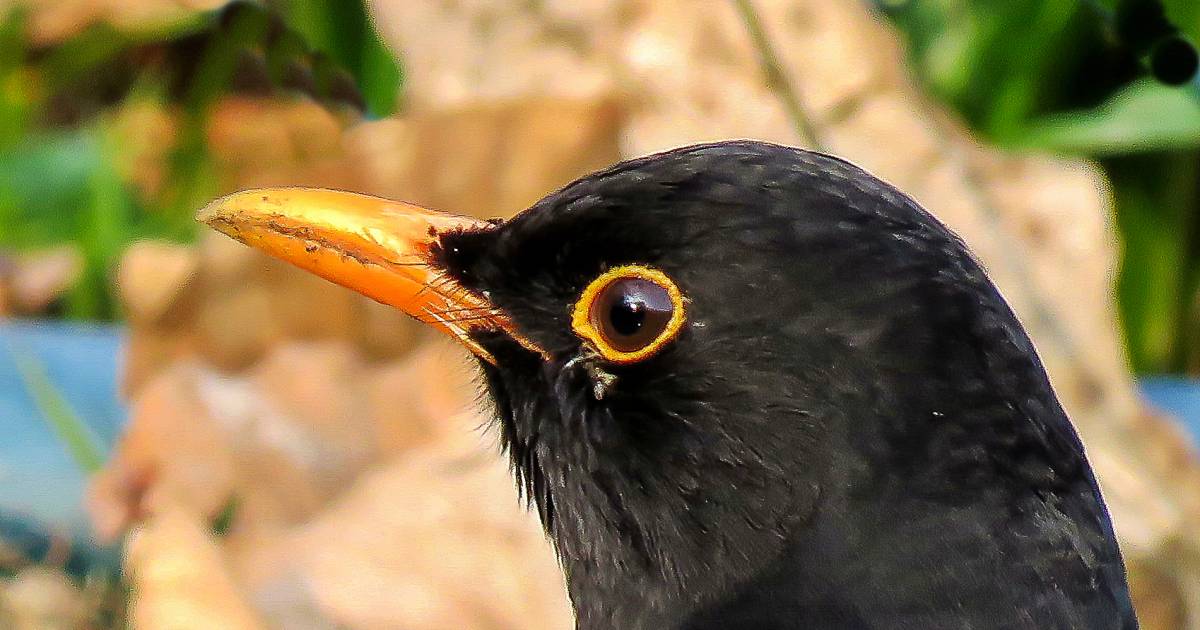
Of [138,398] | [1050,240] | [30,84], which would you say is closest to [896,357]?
[1050,240]

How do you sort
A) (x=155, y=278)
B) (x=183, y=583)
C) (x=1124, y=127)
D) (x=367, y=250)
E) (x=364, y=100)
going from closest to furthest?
(x=367, y=250)
(x=183, y=583)
(x=364, y=100)
(x=155, y=278)
(x=1124, y=127)

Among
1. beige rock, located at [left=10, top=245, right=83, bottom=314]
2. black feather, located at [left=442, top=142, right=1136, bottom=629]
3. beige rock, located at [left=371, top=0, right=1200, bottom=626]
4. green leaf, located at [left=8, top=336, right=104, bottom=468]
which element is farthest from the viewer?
beige rock, located at [left=10, top=245, right=83, bottom=314]

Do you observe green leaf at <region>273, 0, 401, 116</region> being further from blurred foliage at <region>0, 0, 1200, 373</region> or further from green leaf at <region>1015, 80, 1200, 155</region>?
green leaf at <region>1015, 80, 1200, 155</region>

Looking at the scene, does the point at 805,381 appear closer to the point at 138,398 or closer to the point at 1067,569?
the point at 1067,569

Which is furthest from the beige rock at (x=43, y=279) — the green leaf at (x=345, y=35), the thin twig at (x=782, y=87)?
the thin twig at (x=782, y=87)

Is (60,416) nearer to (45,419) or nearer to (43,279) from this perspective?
Result: (45,419)

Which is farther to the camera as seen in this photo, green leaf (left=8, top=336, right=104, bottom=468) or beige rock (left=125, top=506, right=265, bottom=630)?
green leaf (left=8, top=336, right=104, bottom=468)

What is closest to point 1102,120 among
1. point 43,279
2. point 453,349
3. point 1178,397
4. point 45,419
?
point 1178,397

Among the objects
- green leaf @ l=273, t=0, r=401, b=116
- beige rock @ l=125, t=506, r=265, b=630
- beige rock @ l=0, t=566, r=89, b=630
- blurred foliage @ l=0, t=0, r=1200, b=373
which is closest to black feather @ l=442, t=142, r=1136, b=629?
blurred foliage @ l=0, t=0, r=1200, b=373
